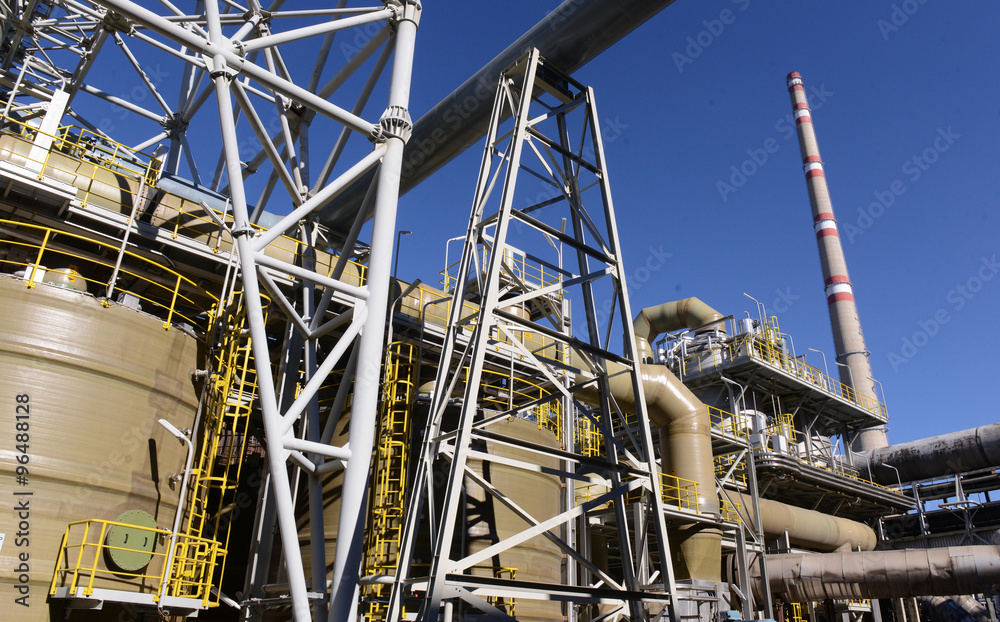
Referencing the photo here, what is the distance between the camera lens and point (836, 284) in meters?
40.9

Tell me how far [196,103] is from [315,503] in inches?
480

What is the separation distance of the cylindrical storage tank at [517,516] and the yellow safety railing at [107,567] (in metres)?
4.76

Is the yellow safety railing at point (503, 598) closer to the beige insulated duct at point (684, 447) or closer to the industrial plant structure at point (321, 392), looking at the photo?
the industrial plant structure at point (321, 392)

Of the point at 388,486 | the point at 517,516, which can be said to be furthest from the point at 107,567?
the point at 517,516

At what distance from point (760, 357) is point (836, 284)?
1867 cm

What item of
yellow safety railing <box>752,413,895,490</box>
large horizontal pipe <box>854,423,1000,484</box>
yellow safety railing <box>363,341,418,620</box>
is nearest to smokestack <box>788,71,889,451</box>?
large horizontal pipe <box>854,423,1000,484</box>

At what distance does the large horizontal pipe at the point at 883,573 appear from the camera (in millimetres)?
16969

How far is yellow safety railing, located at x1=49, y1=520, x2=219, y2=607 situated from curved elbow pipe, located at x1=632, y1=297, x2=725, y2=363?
19.4 meters

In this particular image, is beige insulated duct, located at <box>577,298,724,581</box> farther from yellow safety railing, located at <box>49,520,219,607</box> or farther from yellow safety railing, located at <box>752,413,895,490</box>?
yellow safety railing, located at <box>49,520,219,607</box>

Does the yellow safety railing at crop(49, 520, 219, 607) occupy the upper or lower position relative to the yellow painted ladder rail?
lower

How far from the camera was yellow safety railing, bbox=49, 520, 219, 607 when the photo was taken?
8141mm

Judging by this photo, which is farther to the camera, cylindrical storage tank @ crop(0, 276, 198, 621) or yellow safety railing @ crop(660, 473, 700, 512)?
yellow safety railing @ crop(660, 473, 700, 512)

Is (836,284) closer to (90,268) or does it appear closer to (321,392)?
(321,392)

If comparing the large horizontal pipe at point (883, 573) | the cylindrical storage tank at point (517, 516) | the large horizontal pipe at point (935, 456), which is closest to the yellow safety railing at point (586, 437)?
the cylindrical storage tank at point (517, 516)
